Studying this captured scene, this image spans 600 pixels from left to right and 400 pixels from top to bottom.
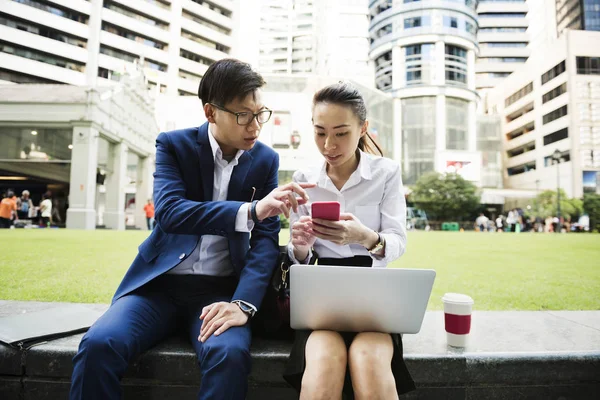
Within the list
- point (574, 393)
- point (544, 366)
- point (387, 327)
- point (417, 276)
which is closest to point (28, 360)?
point (387, 327)

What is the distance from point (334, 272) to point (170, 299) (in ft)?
3.09

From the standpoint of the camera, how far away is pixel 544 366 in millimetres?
1862

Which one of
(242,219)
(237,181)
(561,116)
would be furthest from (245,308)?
(561,116)

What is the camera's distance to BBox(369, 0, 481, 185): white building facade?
162 ft

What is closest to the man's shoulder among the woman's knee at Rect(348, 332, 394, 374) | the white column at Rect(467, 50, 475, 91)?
the woman's knee at Rect(348, 332, 394, 374)

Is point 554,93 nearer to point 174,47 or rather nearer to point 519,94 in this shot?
point 519,94

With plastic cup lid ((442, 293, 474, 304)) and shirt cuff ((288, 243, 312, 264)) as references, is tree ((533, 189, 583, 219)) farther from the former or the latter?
shirt cuff ((288, 243, 312, 264))

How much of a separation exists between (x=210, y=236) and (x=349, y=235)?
29.6 inches

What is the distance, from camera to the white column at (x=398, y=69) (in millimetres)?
51406

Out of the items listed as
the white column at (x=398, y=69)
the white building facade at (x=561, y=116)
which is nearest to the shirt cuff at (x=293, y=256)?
the white building facade at (x=561, y=116)

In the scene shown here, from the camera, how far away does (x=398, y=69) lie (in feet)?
170

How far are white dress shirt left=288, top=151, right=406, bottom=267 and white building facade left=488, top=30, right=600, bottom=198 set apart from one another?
45.6m

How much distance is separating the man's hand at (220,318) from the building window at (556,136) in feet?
171

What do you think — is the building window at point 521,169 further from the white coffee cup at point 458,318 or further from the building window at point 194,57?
the white coffee cup at point 458,318
